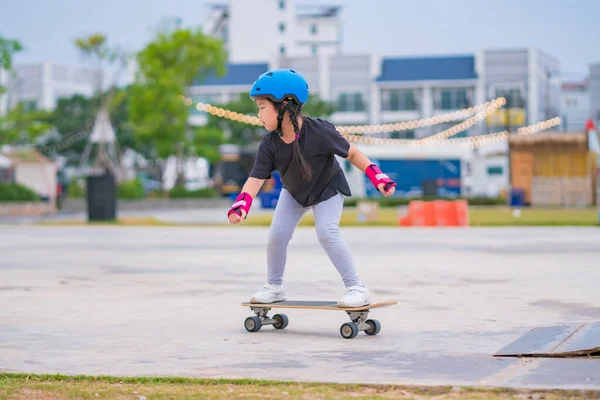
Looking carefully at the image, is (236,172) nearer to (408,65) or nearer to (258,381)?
(408,65)

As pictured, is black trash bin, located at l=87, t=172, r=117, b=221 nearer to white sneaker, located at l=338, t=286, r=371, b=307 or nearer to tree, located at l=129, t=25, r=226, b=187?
tree, located at l=129, t=25, r=226, b=187

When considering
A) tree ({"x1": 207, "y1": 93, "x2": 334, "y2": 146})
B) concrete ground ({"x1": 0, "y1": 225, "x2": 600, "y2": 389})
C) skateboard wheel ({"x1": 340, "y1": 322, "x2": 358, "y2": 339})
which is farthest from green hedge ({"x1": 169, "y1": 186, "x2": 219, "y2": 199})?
skateboard wheel ({"x1": 340, "y1": 322, "x2": 358, "y2": 339})

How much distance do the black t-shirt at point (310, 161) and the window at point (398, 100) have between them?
83.7 meters

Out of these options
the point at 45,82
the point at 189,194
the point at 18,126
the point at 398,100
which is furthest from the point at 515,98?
the point at 18,126

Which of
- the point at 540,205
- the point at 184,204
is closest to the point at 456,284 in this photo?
the point at 540,205

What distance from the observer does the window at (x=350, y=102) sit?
304 ft

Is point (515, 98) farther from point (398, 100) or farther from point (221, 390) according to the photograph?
point (221, 390)

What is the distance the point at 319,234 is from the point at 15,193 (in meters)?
39.1

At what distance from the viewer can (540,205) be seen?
43000 millimetres

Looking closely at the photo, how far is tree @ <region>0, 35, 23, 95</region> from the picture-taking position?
48062 millimetres

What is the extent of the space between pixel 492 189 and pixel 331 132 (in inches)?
1889

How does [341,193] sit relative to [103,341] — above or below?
above

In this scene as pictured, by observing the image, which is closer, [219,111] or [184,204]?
[219,111]

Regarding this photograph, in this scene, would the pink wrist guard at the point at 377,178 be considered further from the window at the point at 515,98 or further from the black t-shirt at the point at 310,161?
the window at the point at 515,98
